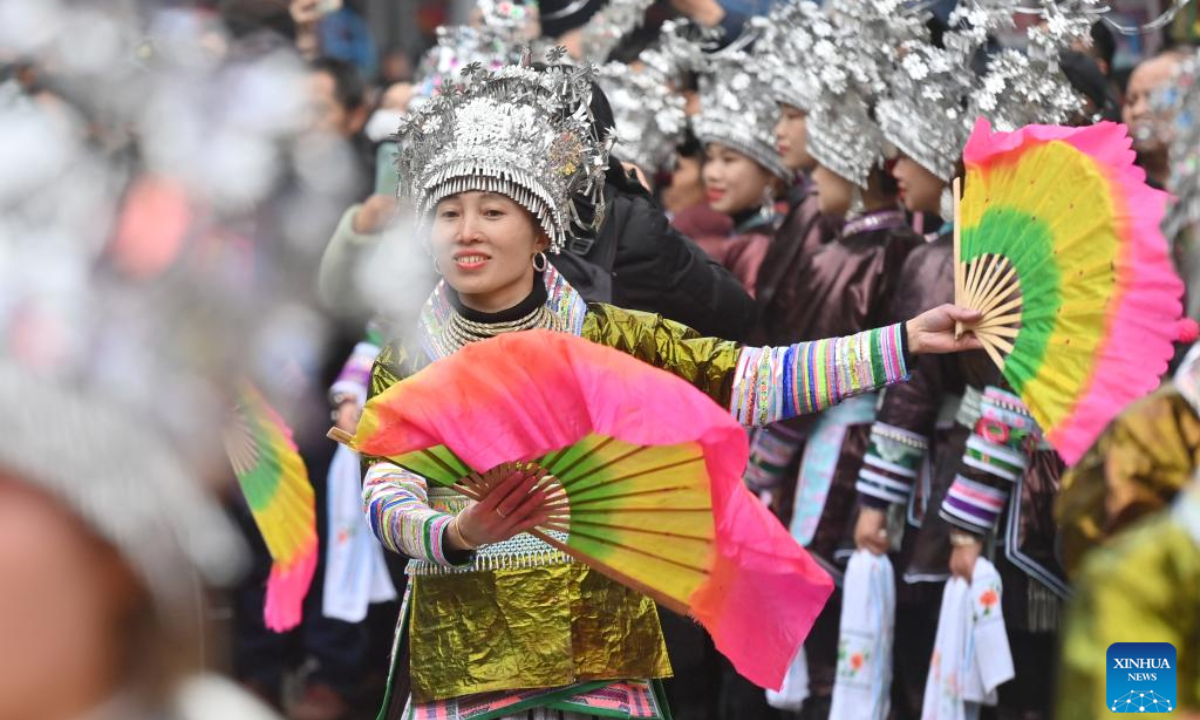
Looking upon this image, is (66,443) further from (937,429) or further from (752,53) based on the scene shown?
(752,53)

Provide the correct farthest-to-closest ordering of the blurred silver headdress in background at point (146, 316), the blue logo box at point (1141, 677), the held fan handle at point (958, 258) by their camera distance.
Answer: the held fan handle at point (958, 258)
the blue logo box at point (1141, 677)
the blurred silver headdress in background at point (146, 316)

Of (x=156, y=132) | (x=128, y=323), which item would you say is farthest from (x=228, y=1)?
(x=128, y=323)

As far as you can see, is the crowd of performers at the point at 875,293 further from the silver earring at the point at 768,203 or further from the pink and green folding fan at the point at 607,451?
the pink and green folding fan at the point at 607,451

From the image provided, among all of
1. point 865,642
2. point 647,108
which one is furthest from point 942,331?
point 647,108

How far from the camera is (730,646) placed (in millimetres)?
3791

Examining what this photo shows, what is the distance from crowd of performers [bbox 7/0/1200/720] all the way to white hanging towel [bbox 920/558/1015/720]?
0.4 inches

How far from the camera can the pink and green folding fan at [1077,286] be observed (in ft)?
12.8

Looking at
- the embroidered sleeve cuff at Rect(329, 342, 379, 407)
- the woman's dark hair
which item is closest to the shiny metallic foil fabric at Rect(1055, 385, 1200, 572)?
the woman's dark hair

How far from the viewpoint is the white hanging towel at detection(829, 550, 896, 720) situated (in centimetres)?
635

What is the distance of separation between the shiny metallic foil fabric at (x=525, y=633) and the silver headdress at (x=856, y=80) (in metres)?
2.91

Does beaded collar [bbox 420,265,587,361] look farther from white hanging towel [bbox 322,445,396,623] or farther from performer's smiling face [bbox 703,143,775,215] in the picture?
white hanging towel [bbox 322,445,396,623]

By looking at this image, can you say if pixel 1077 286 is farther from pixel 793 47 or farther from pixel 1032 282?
pixel 793 47

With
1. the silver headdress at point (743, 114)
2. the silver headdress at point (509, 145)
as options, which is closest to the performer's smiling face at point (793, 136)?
the silver headdress at point (743, 114)

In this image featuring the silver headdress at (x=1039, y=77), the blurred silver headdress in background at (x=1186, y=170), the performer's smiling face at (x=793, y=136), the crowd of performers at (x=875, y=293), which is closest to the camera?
the blurred silver headdress in background at (x=1186, y=170)
